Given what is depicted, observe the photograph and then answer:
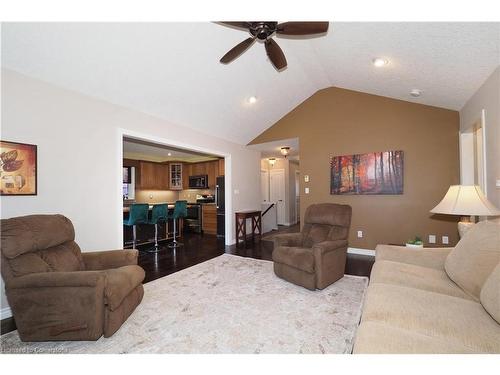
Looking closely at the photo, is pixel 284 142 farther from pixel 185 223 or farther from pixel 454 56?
pixel 185 223

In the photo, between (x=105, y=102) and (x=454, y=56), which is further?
(x=105, y=102)

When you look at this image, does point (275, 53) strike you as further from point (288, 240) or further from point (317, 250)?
point (288, 240)

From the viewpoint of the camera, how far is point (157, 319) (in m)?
2.14

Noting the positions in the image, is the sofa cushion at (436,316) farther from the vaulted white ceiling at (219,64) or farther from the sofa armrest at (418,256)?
the vaulted white ceiling at (219,64)

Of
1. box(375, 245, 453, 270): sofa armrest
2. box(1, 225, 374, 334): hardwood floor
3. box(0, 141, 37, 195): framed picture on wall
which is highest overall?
box(0, 141, 37, 195): framed picture on wall

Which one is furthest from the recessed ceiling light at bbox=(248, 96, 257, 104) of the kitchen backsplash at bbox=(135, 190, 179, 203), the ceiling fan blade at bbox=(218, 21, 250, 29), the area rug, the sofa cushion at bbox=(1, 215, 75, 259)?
the kitchen backsplash at bbox=(135, 190, 179, 203)

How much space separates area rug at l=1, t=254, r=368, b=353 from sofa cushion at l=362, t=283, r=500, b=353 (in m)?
0.60

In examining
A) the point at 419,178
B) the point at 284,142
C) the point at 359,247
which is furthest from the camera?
the point at 284,142

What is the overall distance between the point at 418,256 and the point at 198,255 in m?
3.50

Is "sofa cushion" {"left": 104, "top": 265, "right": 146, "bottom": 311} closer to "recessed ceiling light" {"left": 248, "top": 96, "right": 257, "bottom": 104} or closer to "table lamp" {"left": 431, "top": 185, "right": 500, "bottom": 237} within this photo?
"table lamp" {"left": 431, "top": 185, "right": 500, "bottom": 237}

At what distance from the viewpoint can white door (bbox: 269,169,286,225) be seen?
8289 mm

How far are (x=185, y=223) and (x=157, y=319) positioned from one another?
204 inches

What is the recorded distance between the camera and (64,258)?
83.5 inches

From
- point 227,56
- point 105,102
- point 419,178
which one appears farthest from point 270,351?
point 419,178
